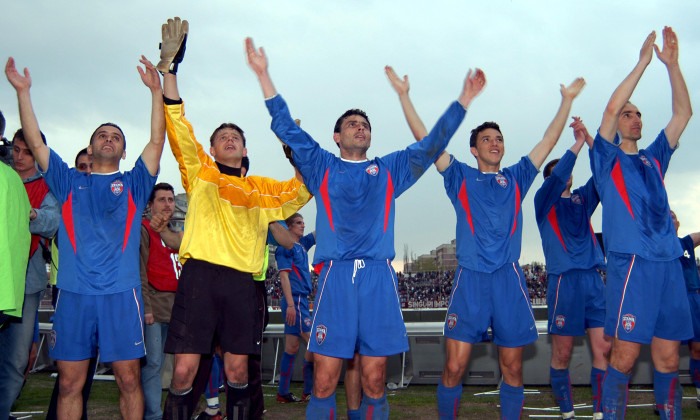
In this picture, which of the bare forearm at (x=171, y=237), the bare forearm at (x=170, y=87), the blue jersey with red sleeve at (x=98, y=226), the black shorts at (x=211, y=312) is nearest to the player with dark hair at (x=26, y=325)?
the blue jersey with red sleeve at (x=98, y=226)

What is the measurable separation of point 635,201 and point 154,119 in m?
4.23

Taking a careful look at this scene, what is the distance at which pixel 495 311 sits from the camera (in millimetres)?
4973

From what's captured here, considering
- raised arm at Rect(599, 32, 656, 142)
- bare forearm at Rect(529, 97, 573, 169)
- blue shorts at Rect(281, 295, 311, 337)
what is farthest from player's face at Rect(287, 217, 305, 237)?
raised arm at Rect(599, 32, 656, 142)

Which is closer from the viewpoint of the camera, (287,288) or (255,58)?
(255,58)

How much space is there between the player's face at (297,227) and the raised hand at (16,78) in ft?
15.4

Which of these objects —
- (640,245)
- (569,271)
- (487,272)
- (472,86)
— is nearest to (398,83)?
(472,86)

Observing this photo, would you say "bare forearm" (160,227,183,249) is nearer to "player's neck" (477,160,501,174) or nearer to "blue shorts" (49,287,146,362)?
"blue shorts" (49,287,146,362)

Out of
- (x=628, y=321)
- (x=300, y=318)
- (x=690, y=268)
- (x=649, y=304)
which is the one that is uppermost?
(x=690, y=268)

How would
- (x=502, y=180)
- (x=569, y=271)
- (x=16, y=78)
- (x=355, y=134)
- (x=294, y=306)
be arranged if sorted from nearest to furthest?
(x=355, y=134), (x=16, y=78), (x=502, y=180), (x=569, y=271), (x=294, y=306)

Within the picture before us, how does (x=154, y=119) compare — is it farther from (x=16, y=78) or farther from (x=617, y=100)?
(x=617, y=100)

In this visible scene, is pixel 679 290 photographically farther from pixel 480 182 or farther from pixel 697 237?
pixel 697 237

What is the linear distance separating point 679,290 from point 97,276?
4.78 meters

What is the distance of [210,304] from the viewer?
447 cm

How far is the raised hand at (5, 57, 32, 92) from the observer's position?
4.89 m
